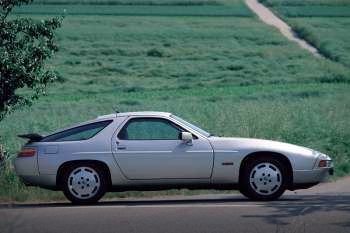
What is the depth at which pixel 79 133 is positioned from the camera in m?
13.4

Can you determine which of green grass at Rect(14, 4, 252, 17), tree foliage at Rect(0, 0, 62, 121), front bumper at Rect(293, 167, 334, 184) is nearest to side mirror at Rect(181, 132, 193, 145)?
Result: front bumper at Rect(293, 167, 334, 184)

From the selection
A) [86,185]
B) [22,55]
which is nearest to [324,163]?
[86,185]

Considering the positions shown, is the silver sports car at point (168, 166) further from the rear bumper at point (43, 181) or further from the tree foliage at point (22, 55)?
the tree foliage at point (22, 55)

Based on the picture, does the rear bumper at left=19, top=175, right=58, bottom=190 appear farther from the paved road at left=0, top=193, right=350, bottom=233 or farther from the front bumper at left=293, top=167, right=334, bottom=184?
the front bumper at left=293, top=167, right=334, bottom=184

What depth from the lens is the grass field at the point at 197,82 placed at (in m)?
22.2

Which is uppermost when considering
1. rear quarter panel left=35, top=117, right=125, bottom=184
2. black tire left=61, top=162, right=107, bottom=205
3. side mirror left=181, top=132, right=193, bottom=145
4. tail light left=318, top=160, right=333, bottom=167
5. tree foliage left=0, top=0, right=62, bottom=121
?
tree foliage left=0, top=0, right=62, bottom=121

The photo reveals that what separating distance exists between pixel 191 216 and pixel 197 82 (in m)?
32.0

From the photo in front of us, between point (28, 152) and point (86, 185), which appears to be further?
point (28, 152)

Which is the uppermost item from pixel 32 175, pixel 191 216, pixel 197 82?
pixel 197 82

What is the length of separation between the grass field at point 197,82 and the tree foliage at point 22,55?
175cm

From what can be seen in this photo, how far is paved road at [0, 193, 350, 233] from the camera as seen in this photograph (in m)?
10.4

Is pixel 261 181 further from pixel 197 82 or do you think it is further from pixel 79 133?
pixel 197 82

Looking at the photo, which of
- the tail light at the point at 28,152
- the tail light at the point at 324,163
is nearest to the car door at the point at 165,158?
the tail light at the point at 28,152

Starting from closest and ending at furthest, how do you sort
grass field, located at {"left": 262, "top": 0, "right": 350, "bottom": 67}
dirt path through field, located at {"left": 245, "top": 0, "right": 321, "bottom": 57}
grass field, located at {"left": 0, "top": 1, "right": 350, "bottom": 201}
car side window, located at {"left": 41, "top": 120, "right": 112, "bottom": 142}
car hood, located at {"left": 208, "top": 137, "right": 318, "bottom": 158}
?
1. car hood, located at {"left": 208, "top": 137, "right": 318, "bottom": 158}
2. car side window, located at {"left": 41, "top": 120, "right": 112, "bottom": 142}
3. grass field, located at {"left": 0, "top": 1, "right": 350, "bottom": 201}
4. grass field, located at {"left": 262, "top": 0, "right": 350, "bottom": 67}
5. dirt path through field, located at {"left": 245, "top": 0, "right": 321, "bottom": 57}
